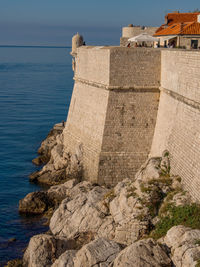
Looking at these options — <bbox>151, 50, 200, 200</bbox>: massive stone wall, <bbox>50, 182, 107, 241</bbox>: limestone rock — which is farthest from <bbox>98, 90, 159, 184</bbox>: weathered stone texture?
<bbox>50, 182, 107, 241</bbox>: limestone rock

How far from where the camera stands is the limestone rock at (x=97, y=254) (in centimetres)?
1495

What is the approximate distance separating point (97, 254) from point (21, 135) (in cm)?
2690

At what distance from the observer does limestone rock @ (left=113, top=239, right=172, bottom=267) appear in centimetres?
1384

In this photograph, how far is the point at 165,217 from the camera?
17344 millimetres

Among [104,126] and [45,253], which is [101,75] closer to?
[104,126]

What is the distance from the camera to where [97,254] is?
49.7ft

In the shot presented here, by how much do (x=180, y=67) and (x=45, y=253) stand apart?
31.9 feet

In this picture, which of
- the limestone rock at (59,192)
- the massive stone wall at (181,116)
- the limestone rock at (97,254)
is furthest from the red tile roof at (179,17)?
the limestone rock at (97,254)

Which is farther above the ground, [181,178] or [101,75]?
[101,75]

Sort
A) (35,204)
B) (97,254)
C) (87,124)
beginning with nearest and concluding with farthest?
(97,254) → (35,204) → (87,124)

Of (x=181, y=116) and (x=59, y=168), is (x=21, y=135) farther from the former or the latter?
(x=181, y=116)

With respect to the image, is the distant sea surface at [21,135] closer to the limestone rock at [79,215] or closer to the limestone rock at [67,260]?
the limestone rock at [79,215]

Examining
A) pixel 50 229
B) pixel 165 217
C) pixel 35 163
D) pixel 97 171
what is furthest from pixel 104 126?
pixel 35 163

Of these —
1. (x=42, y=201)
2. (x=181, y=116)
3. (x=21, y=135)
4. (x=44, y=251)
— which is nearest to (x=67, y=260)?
(x=44, y=251)
